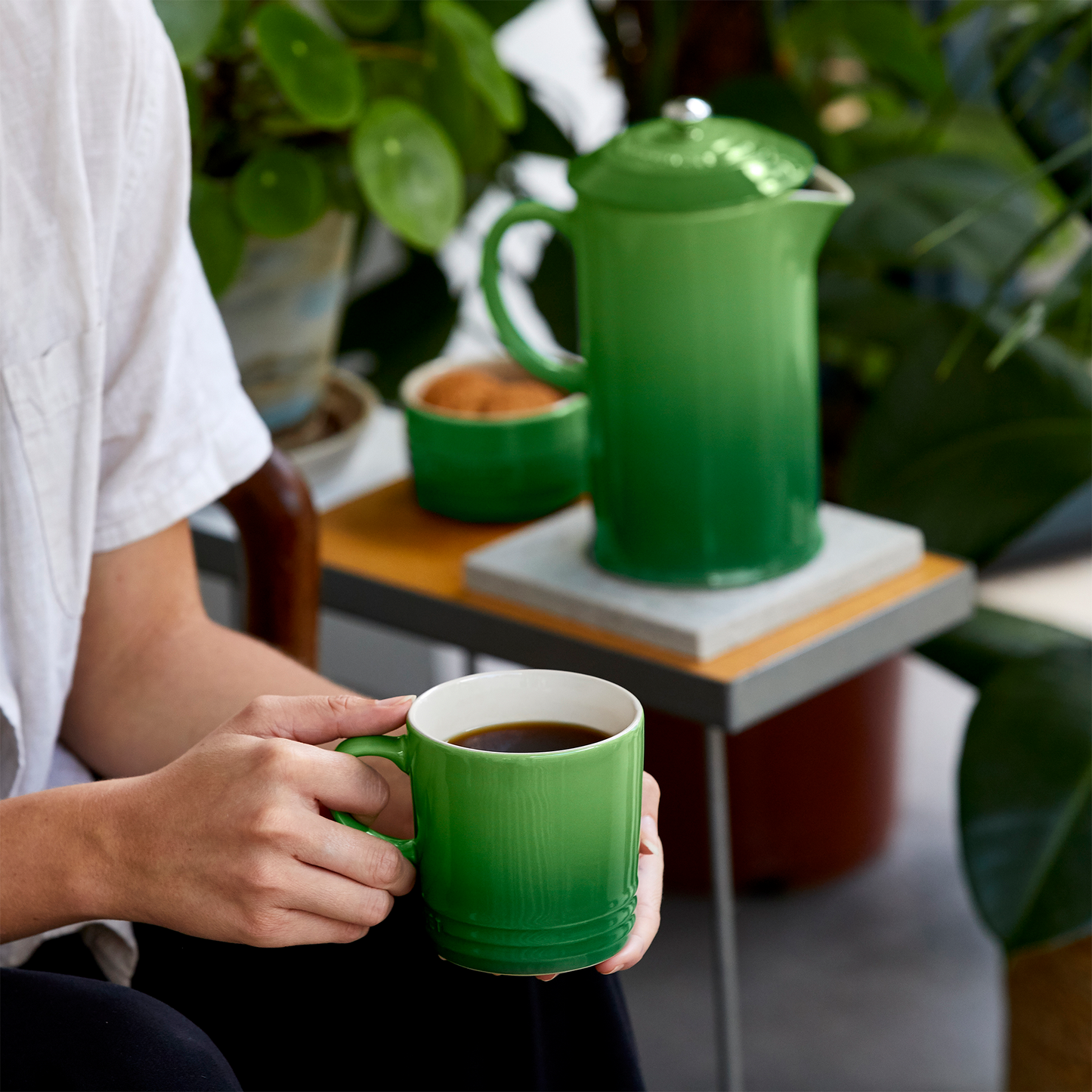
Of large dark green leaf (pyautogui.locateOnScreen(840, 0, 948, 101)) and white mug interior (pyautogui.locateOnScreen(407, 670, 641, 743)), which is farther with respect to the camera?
large dark green leaf (pyautogui.locateOnScreen(840, 0, 948, 101))

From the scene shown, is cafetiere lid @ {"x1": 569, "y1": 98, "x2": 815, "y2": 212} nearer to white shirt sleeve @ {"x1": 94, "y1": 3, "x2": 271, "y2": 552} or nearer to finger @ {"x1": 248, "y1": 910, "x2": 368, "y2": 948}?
white shirt sleeve @ {"x1": 94, "y1": 3, "x2": 271, "y2": 552}

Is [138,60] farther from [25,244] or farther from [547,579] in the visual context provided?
[547,579]

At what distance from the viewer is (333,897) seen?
571 millimetres

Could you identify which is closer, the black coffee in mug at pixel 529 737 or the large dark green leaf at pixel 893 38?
the black coffee in mug at pixel 529 737

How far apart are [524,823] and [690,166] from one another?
536 mm

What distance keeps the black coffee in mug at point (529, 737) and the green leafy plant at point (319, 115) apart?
661mm

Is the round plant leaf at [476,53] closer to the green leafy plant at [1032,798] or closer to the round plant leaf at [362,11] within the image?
the round plant leaf at [362,11]

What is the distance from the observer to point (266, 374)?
4.31ft

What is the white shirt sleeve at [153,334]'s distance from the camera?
788 millimetres

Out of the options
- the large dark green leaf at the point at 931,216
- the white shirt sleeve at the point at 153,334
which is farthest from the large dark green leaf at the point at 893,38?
the white shirt sleeve at the point at 153,334

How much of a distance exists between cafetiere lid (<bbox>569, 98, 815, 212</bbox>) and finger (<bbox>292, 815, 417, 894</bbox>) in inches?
19.9

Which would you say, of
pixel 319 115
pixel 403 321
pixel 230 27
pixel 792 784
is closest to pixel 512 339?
pixel 319 115

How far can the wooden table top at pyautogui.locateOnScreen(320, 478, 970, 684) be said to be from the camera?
100 cm

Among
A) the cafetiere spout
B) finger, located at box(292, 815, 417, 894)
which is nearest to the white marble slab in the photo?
the cafetiere spout
